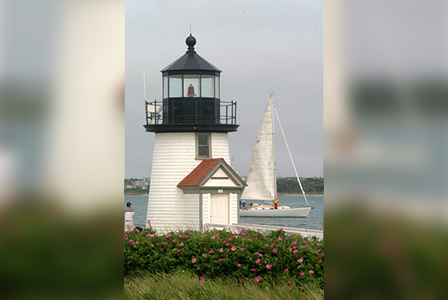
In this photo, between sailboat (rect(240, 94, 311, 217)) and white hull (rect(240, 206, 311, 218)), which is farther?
white hull (rect(240, 206, 311, 218))

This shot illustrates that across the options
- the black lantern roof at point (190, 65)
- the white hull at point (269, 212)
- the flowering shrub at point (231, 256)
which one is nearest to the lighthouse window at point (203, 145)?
the black lantern roof at point (190, 65)

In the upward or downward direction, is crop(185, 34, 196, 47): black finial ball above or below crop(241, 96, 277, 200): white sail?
above

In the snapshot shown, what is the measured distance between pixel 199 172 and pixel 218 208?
1620mm

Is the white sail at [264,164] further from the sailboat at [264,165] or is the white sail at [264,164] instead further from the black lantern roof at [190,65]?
the black lantern roof at [190,65]

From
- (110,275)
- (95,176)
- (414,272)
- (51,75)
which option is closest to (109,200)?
(95,176)

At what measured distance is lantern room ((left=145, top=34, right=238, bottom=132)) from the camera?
28953mm

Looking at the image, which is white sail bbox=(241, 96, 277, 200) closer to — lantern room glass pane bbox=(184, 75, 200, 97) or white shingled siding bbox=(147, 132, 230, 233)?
lantern room glass pane bbox=(184, 75, 200, 97)

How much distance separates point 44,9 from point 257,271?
8.53m

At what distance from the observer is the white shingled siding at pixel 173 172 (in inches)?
1123

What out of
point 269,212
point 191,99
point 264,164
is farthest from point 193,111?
point 269,212

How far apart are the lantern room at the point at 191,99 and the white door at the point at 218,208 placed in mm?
2832

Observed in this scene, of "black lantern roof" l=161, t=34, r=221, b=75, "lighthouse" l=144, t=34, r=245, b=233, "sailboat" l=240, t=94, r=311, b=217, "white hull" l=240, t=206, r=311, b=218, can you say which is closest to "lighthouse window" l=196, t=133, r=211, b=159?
"lighthouse" l=144, t=34, r=245, b=233

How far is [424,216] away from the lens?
8.08ft

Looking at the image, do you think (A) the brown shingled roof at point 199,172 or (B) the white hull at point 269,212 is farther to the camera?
(B) the white hull at point 269,212
